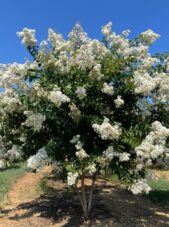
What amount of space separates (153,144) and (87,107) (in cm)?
145

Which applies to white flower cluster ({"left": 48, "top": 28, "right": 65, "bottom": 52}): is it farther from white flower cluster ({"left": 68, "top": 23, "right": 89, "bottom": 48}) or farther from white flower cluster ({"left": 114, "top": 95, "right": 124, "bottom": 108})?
white flower cluster ({"left": 114, "top": 95, "right": 124, "bottom": 108})

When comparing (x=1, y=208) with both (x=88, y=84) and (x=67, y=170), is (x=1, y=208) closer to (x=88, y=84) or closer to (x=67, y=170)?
(x=67, y=170)

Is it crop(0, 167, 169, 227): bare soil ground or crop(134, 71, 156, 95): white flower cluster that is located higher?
crop(134, 71, 156, 95): white flower cluster

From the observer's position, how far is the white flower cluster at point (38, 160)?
8258 mm

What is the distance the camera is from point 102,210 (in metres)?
10.3

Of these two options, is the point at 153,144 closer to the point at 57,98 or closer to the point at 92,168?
the point at 92,168

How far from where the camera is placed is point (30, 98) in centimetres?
883

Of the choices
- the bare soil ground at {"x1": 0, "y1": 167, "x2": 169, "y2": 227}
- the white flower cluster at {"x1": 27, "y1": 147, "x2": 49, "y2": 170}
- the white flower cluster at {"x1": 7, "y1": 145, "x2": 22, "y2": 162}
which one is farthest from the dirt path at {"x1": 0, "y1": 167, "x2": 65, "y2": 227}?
the white flower cluster at {"x1": 27, "y1": 147, "x2": 49, "y2": 170}

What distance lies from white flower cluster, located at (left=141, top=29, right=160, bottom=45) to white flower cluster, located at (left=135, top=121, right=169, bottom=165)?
85.2 inches

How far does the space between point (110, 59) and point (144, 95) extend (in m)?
1.00

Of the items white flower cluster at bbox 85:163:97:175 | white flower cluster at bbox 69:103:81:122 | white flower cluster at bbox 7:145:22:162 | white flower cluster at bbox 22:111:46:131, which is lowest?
white flower cluster at bbox 85:163:97:175

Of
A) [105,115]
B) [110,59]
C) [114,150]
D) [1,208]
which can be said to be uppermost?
[110,59]

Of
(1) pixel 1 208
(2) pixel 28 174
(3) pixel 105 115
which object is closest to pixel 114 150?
(3) pixel 105 115

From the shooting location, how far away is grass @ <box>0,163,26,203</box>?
1377cm
